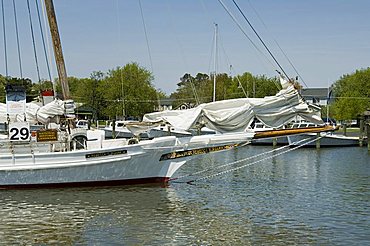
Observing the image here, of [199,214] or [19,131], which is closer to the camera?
[199,214]

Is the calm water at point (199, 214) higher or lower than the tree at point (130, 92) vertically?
lower

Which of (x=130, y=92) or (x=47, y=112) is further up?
(x=130, y=92)

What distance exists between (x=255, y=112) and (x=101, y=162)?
7.06 meters

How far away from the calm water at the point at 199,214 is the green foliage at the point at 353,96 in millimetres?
67537

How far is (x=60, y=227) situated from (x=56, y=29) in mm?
13211

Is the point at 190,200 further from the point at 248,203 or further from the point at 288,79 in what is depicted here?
the point at 288,79

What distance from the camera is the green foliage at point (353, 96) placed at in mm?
98438

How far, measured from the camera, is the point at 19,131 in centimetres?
2728

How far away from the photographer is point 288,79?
26.6 m

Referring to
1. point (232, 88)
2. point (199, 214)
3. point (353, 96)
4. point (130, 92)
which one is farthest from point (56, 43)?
point (232, 88)

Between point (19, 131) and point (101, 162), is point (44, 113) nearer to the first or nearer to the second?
point (19, 131)

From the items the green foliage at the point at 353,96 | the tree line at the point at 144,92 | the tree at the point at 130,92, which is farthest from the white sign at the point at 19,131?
the green foliage at the point at 353,96

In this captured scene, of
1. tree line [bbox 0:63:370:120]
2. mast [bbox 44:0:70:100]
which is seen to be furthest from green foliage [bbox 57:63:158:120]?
mast [bbox 44:0:70:100]

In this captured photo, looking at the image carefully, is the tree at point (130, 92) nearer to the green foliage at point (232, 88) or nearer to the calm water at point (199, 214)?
the green foliage at point (232, 88)
